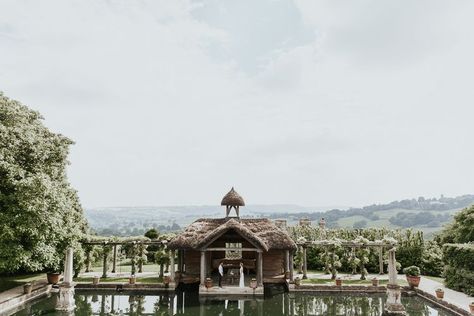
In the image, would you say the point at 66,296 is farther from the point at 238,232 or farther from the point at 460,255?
the point at 460,255

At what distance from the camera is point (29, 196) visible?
2028 centimetres

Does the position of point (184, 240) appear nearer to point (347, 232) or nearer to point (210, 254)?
point (210, 254)

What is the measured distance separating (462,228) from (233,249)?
1677 centimetres

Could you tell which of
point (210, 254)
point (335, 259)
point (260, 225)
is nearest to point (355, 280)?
point (335, 259)

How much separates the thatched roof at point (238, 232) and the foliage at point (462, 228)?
12.3 meters

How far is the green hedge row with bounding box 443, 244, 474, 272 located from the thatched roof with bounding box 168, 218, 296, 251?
1049cm

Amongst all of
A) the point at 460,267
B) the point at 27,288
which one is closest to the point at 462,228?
the point at 460,267

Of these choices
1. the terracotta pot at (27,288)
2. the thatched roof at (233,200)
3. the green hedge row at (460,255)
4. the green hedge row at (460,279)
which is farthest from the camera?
the thatched roof at (233,200)

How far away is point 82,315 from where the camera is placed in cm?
2027

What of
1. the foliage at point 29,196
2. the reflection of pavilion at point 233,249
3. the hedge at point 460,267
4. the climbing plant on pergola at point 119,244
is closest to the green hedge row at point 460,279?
the hedge at point 460,267

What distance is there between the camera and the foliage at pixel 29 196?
20.2m

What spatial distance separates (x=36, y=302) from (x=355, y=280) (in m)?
20.9

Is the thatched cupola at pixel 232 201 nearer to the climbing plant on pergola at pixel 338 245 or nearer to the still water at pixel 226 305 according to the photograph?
the climbing plant on pergola at pixel 338 245

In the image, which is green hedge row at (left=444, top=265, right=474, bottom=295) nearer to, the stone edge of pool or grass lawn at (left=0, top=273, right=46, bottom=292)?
the stone edge of pool
